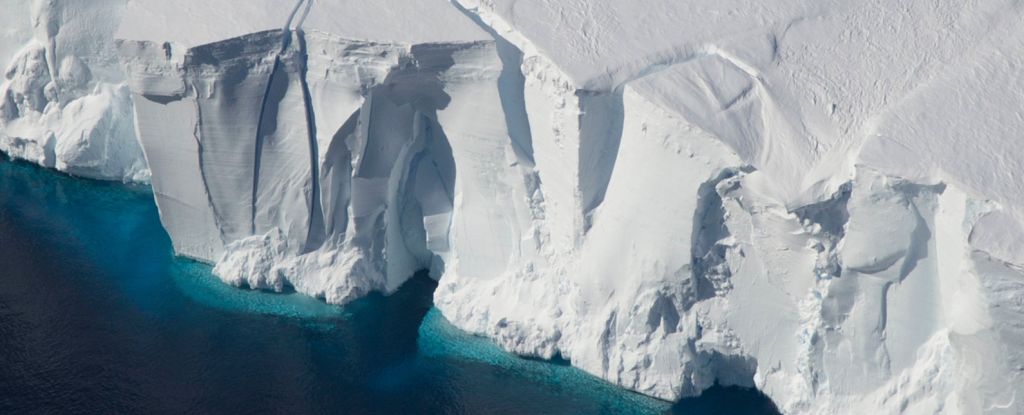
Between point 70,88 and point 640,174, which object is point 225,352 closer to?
point 70,88

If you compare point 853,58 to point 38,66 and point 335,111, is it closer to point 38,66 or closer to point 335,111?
point 335,111

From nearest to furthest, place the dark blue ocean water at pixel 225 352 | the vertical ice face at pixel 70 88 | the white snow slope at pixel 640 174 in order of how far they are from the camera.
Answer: the white snow slope at pixel 640 174 → the dark blue ocean water at pixel 225 352 → the vertical ice face at pixel 70 88

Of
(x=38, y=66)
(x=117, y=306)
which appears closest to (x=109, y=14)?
(x=38, y=66)

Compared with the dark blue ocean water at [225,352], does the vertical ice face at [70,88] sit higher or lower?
higher

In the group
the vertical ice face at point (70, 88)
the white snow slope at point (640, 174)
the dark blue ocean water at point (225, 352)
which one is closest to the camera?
the white snow slope at point (640, 174)

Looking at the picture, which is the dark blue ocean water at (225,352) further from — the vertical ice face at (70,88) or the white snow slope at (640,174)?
the vertical ice face at (70,88)

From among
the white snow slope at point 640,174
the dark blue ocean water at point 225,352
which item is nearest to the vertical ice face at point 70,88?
the dark blue ocean water at point 225,352

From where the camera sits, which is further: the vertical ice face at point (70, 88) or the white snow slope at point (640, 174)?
the vertical ice face at point (70, 88)
